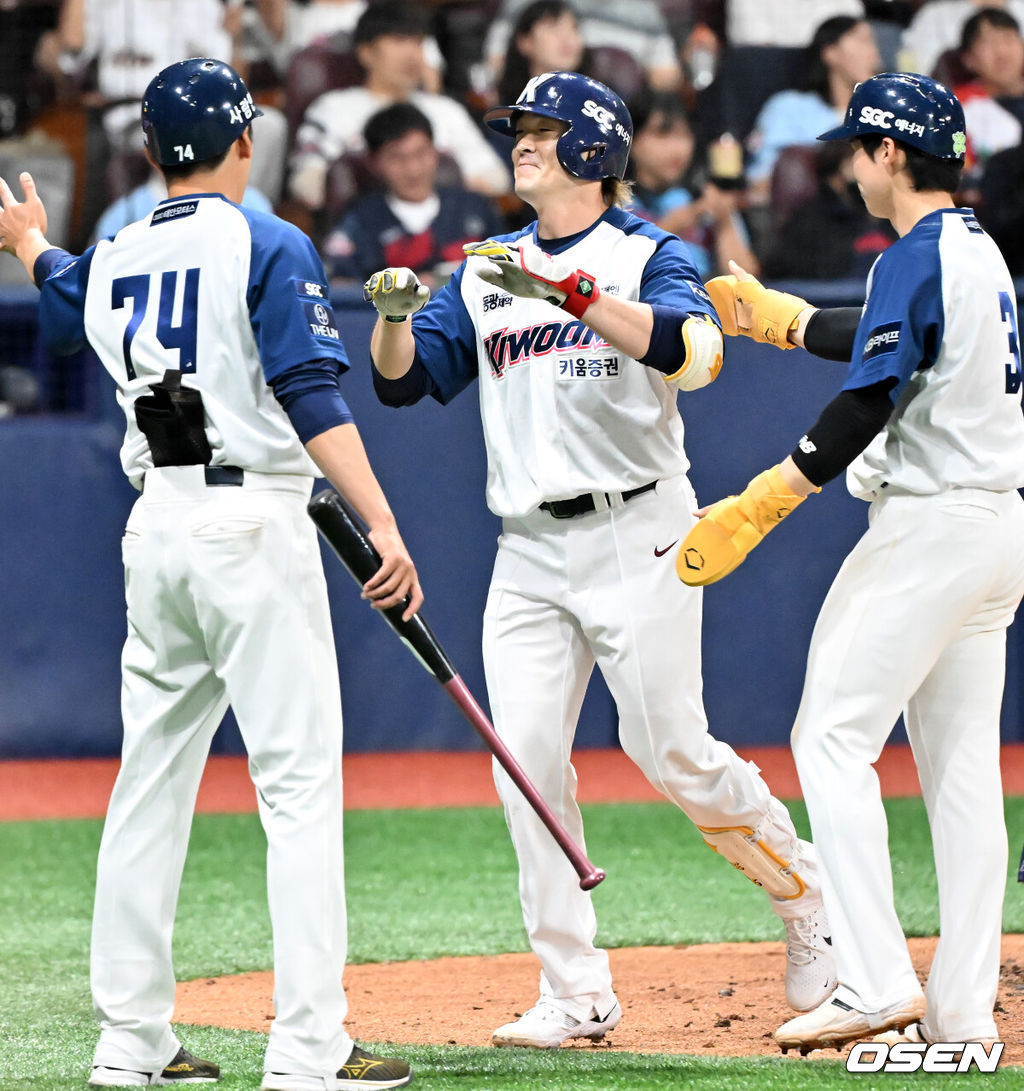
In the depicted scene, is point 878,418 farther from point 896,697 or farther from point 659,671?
point 659,671

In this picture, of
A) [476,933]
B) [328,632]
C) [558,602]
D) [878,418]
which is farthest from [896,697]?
[476,933]

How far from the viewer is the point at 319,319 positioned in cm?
314

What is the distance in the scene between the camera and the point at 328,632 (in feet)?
10.5

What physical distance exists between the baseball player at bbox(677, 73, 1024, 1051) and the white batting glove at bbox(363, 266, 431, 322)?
874mm

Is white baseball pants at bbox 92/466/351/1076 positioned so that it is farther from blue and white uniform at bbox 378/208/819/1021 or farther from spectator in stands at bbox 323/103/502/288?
spectator in stands at bbox 323/103/502/288

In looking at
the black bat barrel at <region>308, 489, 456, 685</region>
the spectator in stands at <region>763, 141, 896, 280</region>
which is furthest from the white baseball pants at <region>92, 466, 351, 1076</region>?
the spectator in stands at <region>763, 141, 896, 280</region>

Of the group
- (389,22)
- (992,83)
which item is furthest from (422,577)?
(992,83)

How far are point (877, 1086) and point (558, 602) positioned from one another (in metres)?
1.33

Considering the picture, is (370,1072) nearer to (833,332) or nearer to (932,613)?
(932,613)

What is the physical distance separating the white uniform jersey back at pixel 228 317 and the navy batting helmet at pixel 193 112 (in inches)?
4.0

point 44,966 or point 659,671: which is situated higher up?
point 659,671

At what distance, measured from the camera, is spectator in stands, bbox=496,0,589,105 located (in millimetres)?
9711

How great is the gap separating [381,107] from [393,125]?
0.59 feet

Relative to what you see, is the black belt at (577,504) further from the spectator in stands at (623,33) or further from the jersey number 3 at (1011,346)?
the spectator in stands at (623,33)
